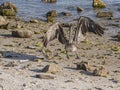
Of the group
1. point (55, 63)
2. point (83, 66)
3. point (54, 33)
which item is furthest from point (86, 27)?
point (83, 66)

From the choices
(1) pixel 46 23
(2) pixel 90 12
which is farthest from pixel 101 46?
(2) pixel 90 12

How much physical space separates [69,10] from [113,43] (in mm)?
9982

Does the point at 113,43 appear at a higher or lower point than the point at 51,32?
lower

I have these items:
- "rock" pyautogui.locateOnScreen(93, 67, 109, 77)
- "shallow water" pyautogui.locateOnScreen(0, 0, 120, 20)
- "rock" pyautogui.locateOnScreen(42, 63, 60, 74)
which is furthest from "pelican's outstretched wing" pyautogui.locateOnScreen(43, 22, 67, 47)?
"shallow water" pyautogui.locateOnScreen(0, 0, 120, 20)

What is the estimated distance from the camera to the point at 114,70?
10.9 meters

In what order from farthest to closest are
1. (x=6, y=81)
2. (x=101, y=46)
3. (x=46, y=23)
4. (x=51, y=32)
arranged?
(x=46, y=23) → (x=101, y=46) → (x=51, y=32) → (x=6, y=81)

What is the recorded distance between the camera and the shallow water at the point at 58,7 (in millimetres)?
22719

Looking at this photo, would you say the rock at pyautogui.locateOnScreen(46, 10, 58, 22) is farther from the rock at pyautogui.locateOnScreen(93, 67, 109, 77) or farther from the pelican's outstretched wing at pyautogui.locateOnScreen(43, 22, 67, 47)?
the rock at pyautogui.locateOnScreen(93, 67, 109, 77)

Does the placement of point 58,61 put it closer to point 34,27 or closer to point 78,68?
point 78,68

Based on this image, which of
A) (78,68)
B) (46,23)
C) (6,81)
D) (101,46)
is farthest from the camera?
(46,23)

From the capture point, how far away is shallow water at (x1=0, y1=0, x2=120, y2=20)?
894 inches

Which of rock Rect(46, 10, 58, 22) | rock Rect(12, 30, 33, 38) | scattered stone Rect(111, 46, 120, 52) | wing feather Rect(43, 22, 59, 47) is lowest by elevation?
rock Rect(46, 10, 58, 22)

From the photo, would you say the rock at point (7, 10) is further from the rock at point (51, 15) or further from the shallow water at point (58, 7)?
the rock at point (51, 15)

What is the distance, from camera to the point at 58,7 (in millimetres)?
25797
